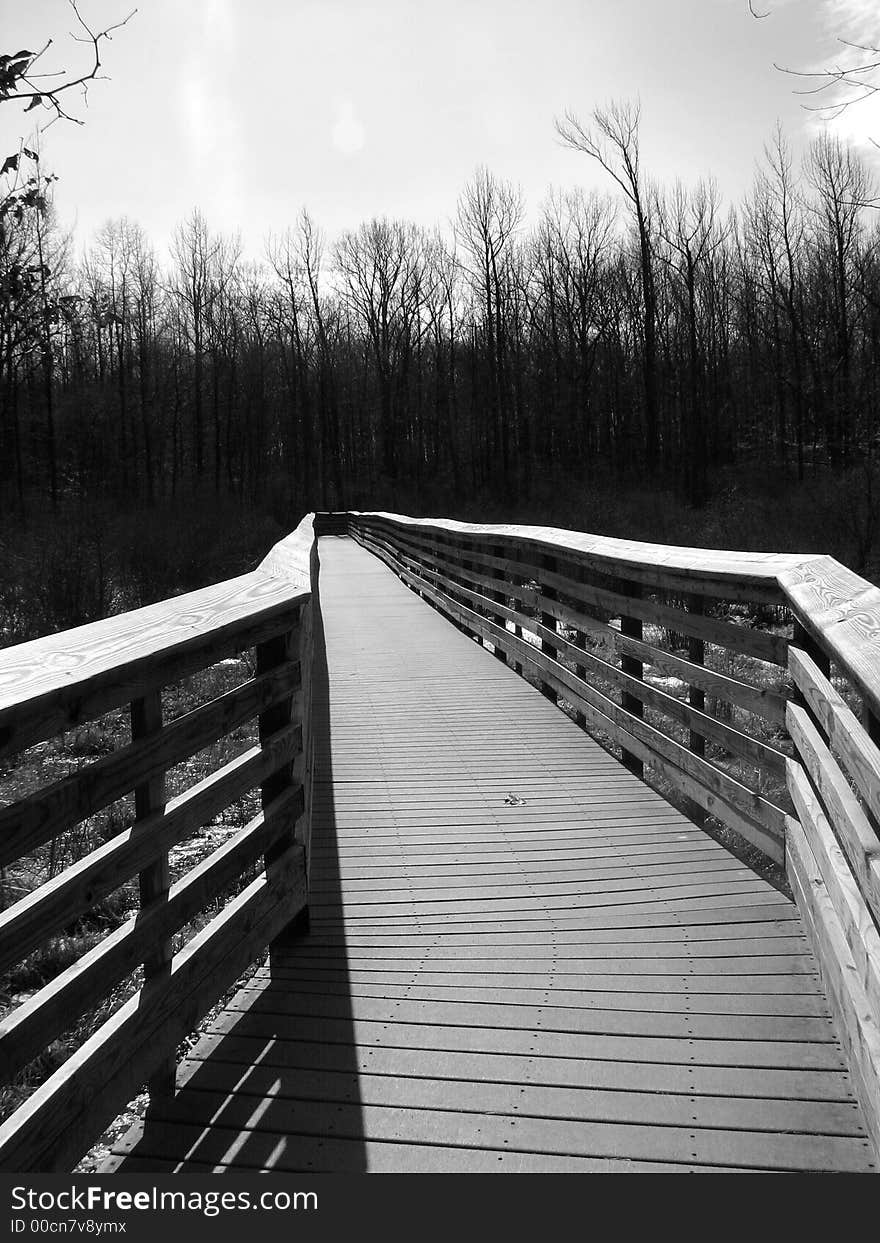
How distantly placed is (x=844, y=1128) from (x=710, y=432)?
157ft

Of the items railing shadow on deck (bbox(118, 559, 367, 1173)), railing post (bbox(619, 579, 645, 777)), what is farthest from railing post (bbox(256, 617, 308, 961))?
railing post (bbox(619, 579, 645, 777))

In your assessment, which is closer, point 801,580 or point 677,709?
point 801,580

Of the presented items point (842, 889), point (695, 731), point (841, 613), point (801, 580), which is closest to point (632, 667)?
point (695, 731)

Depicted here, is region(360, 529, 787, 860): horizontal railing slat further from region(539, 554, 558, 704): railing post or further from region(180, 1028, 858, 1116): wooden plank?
region(180, 1028, 858, 1116): wooden plank

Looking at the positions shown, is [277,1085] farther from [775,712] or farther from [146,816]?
[775,712]

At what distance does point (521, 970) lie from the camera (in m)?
3.26

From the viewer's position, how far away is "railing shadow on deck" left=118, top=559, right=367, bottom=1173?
233 cm

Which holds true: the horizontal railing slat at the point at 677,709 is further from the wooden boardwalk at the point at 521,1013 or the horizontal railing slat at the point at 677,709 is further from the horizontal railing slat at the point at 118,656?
the horizontal railing slat at the point at 118,656

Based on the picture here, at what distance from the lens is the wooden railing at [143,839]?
1.85 meters

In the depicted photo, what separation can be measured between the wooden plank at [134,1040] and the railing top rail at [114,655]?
0.72 metres

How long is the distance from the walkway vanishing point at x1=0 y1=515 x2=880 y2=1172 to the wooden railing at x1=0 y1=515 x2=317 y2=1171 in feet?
0.05

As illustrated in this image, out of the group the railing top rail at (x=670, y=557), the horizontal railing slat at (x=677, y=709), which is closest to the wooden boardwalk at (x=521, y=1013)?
the horizontal railing slat at (x=677, y=709)

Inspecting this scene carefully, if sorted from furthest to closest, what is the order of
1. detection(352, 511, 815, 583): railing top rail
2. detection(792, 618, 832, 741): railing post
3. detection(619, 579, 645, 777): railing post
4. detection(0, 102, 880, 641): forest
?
detection(0, 102, 880, 641): forest, detection(619, 579, 645, 777): railing post, detection(352, 511, 815, 583): railing top rail, detection(792, 618, 832, 741): railing post

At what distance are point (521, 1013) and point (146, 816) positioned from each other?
4.27 feet
